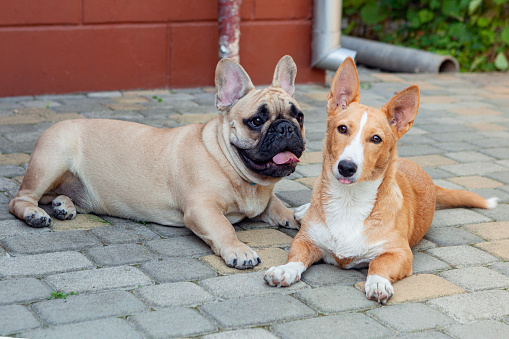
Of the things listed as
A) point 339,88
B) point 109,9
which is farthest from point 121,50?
point 339,88

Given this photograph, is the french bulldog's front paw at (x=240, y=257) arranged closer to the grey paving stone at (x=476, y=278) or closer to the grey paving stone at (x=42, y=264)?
the grey paving stone at (x=42, y=264)

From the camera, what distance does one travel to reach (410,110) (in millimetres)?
3730

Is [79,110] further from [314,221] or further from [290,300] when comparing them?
[290,300]

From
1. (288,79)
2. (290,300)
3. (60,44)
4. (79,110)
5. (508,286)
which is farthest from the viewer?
(60,44)

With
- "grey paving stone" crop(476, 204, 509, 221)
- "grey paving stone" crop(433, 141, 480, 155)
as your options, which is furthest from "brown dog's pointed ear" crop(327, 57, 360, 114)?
"grey paving stone" crop(433, 141, 480, 155)

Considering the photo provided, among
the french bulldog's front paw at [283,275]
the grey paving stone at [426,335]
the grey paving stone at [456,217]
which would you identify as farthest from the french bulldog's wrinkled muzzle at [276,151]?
the grey paving stone at [426,335]

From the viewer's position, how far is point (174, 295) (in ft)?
10.9

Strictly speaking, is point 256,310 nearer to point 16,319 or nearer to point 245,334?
point 245,334

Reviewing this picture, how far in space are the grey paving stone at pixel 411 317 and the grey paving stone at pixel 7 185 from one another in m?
2.85

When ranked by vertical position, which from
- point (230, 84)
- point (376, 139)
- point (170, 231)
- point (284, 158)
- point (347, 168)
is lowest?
point (170, 231)

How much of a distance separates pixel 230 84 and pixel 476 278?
1973mm

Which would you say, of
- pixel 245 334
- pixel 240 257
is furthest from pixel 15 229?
pixel 245 334

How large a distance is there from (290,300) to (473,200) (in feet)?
6.85

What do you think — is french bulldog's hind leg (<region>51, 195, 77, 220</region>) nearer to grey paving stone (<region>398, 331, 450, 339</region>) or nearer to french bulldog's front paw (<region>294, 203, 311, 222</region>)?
french bulldog's front paw (<region>294, 203, 311, 222</region>)
